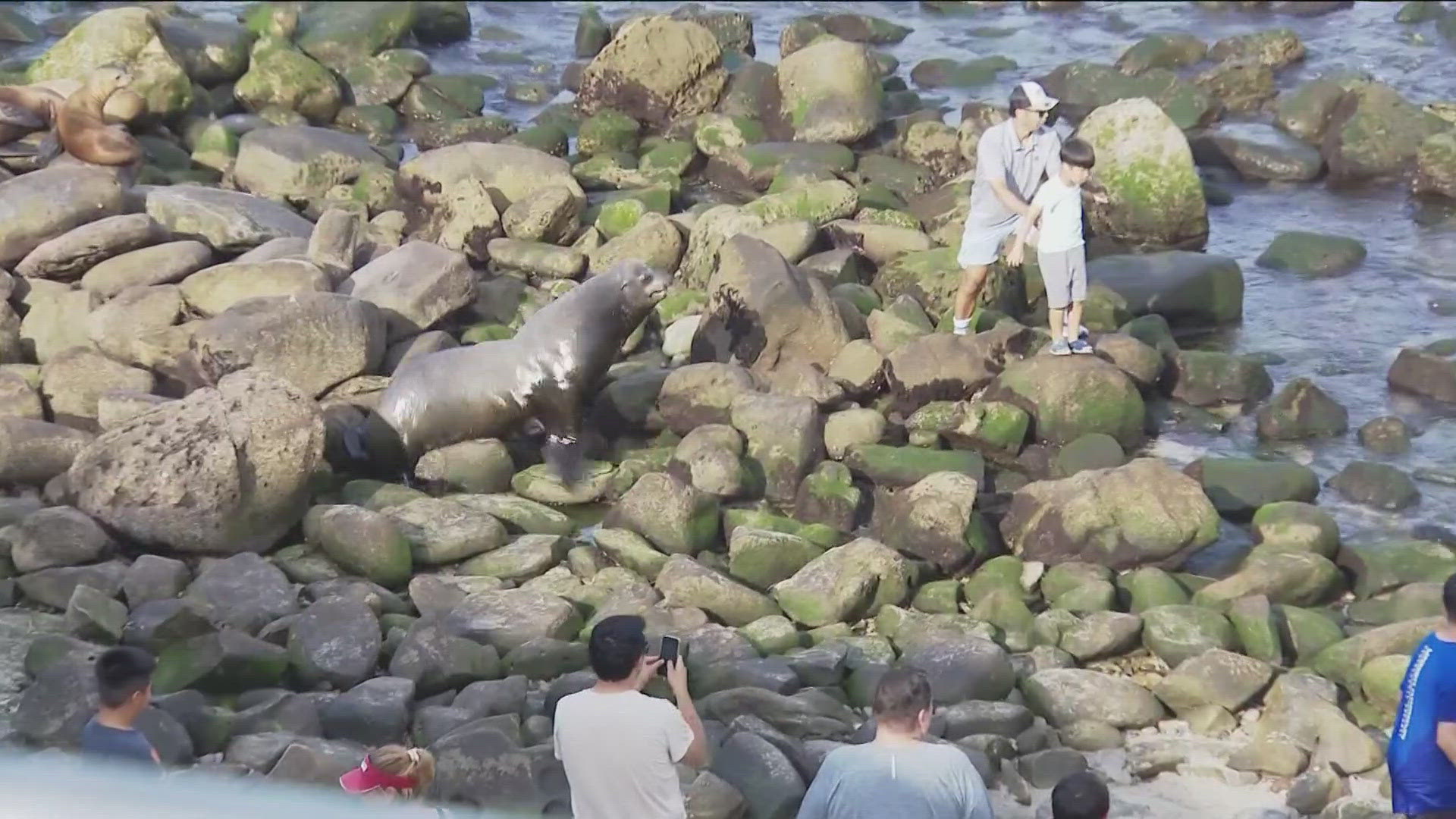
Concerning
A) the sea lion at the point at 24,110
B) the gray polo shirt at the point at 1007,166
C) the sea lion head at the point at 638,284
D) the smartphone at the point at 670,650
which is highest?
the smartphone at the point at 670,650

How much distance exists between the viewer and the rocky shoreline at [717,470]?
7668 millimetres

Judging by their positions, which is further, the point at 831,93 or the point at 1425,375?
the point at 831,93

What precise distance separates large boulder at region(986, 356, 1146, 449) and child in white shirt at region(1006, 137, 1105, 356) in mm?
207

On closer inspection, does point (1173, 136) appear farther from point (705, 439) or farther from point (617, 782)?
point (617, 782)

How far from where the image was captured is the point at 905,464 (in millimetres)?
10297

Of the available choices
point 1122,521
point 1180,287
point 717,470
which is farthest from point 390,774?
point 1180,287

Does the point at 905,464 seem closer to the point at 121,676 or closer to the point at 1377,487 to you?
the point at 1377,487

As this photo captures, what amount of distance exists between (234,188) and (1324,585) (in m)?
Result: 10.5

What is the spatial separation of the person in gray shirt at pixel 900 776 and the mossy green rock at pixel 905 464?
513 cm

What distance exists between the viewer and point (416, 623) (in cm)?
825

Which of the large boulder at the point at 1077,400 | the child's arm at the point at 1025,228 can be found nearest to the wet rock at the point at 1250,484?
the large boulder at the point at 1077,400

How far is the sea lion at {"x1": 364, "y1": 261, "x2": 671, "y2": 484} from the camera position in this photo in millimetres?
10773

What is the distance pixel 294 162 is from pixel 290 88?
9.35 feet

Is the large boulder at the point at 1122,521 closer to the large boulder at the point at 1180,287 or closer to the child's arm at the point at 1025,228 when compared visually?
the child's arm at the point at 1025,228
